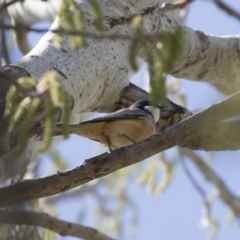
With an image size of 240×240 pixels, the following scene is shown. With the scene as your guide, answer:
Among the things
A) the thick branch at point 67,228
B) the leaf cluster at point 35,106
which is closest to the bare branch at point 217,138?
the thick branch at point 67,228

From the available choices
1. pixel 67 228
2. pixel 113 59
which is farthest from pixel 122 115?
pixel 67 228

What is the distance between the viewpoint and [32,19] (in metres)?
4.10

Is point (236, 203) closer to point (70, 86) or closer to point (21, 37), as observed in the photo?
point (21, 37)

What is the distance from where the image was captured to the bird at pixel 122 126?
2.59 metres

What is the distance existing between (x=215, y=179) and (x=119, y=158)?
276 centimetres

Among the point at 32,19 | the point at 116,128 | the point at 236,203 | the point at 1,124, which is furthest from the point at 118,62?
the point at 236,203

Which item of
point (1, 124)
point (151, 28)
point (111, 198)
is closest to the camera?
point (1, 124)

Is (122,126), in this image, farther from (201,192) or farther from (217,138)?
(201,192)

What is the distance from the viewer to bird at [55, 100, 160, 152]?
259 centimetres

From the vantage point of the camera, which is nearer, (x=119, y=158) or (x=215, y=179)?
(x=119, y=158)

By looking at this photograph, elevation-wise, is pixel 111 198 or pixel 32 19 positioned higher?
pixel 32 19

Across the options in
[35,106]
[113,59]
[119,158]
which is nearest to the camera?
[35,106]

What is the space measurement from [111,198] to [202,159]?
1166 millimetres

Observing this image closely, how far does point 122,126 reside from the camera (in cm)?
269
